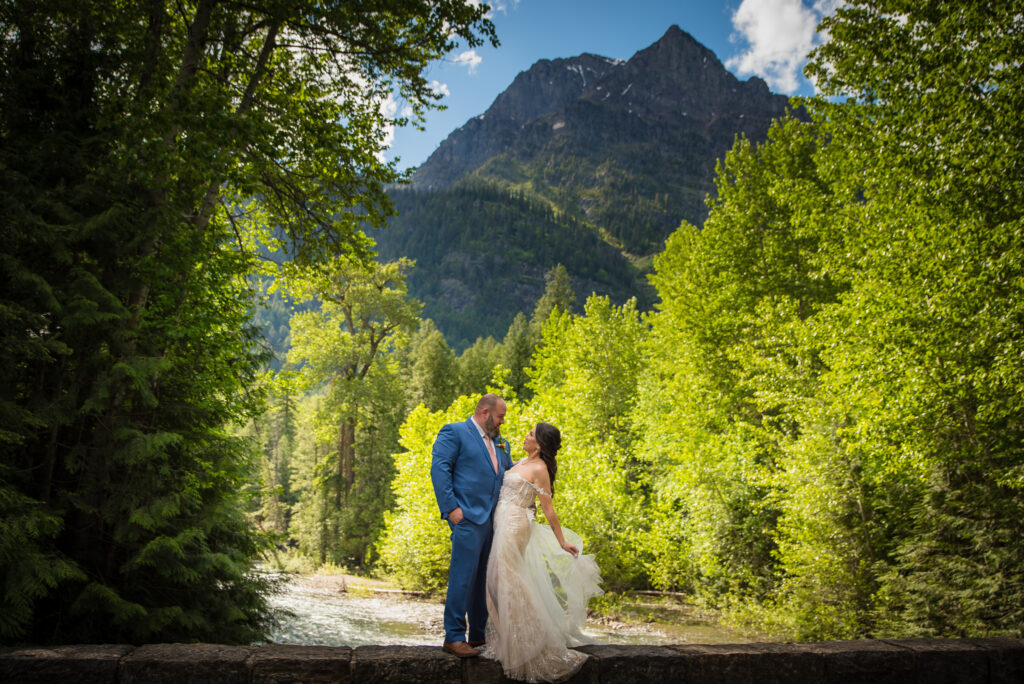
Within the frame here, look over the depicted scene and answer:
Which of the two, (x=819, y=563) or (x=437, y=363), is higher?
(x=437, y=363)

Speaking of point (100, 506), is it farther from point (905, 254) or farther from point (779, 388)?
→ point (779, 388)

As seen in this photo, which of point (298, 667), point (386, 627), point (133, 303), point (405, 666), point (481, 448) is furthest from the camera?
point (386, 627)

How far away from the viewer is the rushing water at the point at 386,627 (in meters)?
13.0

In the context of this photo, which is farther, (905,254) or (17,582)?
(905,254)

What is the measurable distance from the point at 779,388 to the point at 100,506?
48.7 ft

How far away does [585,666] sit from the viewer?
3.86m

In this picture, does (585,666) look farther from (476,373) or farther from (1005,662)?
(476,373)

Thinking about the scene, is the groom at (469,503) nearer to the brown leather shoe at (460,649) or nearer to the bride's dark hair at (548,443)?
the brown leather shoe at (460,649)

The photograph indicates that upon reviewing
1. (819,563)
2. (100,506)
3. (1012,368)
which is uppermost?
(1012,368)

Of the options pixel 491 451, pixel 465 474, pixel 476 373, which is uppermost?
pixel 476 373

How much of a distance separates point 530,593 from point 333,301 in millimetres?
9012

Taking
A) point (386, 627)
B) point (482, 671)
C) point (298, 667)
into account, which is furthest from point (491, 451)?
point (386, 627)

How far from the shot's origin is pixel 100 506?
6746 mm

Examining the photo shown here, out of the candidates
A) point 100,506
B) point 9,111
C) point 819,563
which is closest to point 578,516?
point 819,563
